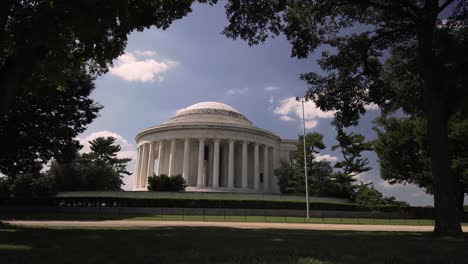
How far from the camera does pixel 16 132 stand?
3634 centimetres

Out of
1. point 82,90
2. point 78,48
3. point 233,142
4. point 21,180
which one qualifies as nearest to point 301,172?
point 233,142

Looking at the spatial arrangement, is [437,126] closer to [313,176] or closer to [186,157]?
[313,176]

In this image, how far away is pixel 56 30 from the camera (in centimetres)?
1452

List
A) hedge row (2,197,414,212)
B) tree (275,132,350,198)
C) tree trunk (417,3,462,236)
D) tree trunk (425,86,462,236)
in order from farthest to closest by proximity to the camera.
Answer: tree (275,132,350,198), hedge row (2,197,414,212), tree trunk (425,86,462,236), tree trunk (417,3,462,236)

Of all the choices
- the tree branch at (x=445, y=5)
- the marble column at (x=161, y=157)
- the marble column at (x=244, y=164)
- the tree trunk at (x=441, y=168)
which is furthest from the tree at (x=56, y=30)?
the marble column at (x=161, y=157)

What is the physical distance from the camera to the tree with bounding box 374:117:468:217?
4962cm

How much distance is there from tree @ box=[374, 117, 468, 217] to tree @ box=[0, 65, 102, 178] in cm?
4013

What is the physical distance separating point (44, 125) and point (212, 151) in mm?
45660

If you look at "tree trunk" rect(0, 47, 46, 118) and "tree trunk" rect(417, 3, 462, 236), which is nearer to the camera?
"tree trunk" rect(0, 47, 46, 118)

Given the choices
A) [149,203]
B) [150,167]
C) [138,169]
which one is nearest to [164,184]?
[149,203]

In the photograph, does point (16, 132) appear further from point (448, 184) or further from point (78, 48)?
point (448, 184)

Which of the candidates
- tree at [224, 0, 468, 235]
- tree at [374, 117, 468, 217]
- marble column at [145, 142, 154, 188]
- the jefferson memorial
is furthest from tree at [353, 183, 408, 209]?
marble column at [145, 142, 154, 188]

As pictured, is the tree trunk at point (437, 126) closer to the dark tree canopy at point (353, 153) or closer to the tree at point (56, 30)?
the tree at point (56, 30)

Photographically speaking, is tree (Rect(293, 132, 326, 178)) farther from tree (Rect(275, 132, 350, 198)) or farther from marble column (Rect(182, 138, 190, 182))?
marble column (Rect(182, 138, 190, 182))
